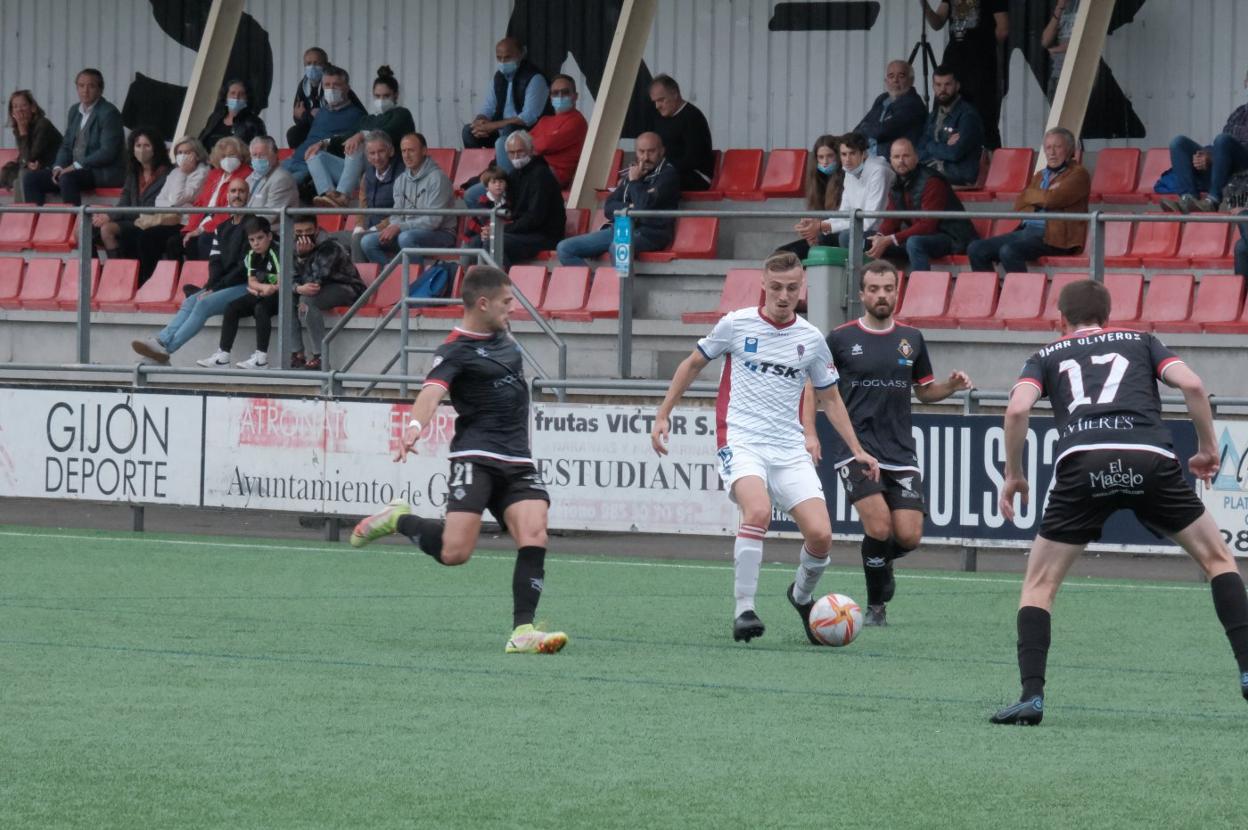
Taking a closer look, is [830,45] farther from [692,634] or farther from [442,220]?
[692,634]

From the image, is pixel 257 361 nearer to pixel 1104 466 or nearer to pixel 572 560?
pixel 572 560

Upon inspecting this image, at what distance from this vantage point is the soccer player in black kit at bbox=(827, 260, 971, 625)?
10688 mm

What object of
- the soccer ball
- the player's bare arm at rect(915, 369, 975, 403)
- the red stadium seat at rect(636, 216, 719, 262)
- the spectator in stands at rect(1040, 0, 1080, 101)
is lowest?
the soccer ball

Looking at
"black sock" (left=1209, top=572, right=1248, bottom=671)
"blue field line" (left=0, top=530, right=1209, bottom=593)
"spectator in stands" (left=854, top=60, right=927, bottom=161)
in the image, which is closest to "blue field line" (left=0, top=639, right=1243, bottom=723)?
"black sock" (left=1209, top=572, right=1248, bottom=671)

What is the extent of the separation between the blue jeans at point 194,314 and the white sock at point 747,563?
956 centimetres

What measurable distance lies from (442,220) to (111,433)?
3.75 metres

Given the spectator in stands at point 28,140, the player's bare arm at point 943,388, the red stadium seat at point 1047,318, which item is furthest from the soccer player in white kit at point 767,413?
the spectator in stands at point 28,140

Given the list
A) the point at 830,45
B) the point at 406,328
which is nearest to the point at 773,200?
the point at 830,45

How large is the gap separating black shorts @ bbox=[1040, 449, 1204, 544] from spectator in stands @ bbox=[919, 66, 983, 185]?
1123 cm

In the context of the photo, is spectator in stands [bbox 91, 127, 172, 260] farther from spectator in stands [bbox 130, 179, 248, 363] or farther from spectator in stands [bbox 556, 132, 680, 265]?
spectator in stands [bbox 556, 132, 680, 265]

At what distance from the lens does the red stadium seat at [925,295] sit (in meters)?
16.9

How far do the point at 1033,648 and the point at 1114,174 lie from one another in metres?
12.4

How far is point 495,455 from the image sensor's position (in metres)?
9.73

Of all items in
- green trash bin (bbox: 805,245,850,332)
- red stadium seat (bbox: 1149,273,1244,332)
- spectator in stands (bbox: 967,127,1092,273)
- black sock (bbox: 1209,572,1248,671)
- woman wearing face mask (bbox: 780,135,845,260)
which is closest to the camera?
black sock (bbox: 1209,572,1248,671)
